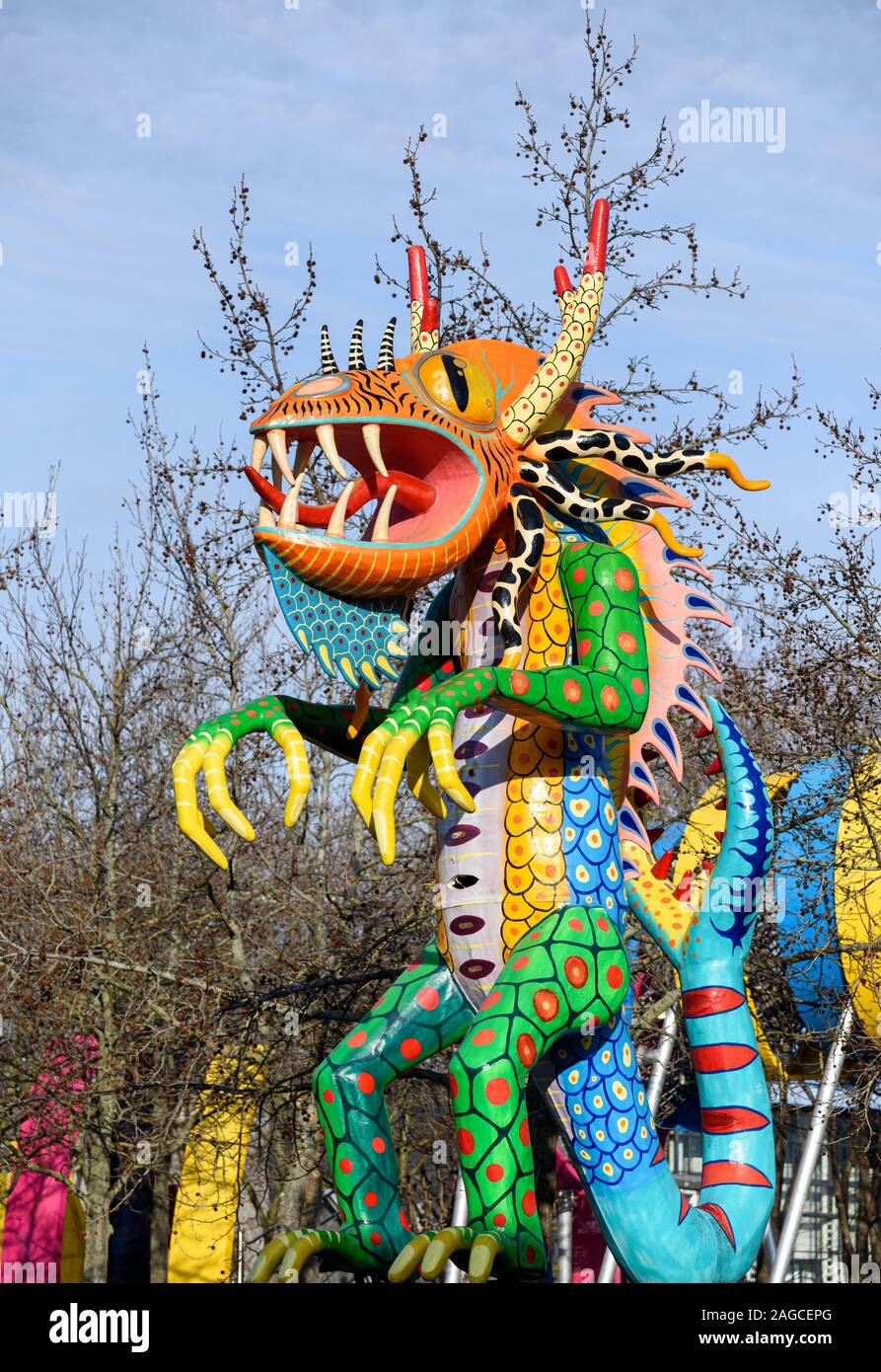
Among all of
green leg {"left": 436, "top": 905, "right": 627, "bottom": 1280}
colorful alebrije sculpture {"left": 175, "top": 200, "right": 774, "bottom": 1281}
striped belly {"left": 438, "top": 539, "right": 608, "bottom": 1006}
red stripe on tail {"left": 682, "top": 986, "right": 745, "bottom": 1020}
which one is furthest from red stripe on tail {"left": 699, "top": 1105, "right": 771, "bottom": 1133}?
striped belly {"left": 438, "top": 539, "right": 608, "bottom": 1006}

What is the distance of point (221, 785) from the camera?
4551 mm

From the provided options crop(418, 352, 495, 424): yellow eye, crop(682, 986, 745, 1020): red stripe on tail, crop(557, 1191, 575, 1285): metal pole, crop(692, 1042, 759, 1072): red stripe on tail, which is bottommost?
crop(557, 1191, 575, 1285): metal pole

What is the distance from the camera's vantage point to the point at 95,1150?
9250mm

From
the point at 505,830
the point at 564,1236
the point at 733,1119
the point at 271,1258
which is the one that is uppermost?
the point at 505,830

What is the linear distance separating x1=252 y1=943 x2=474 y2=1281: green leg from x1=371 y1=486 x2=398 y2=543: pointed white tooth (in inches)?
46.7

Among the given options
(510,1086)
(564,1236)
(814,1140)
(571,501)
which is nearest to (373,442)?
(571,501)

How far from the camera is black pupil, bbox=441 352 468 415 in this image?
189 inches

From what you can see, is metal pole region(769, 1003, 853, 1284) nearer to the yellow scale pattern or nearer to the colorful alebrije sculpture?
the colorful alebrije sculpture

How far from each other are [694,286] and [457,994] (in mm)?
4151

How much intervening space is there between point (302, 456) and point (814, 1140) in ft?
15.7

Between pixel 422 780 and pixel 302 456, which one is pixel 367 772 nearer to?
pixel 422 780
